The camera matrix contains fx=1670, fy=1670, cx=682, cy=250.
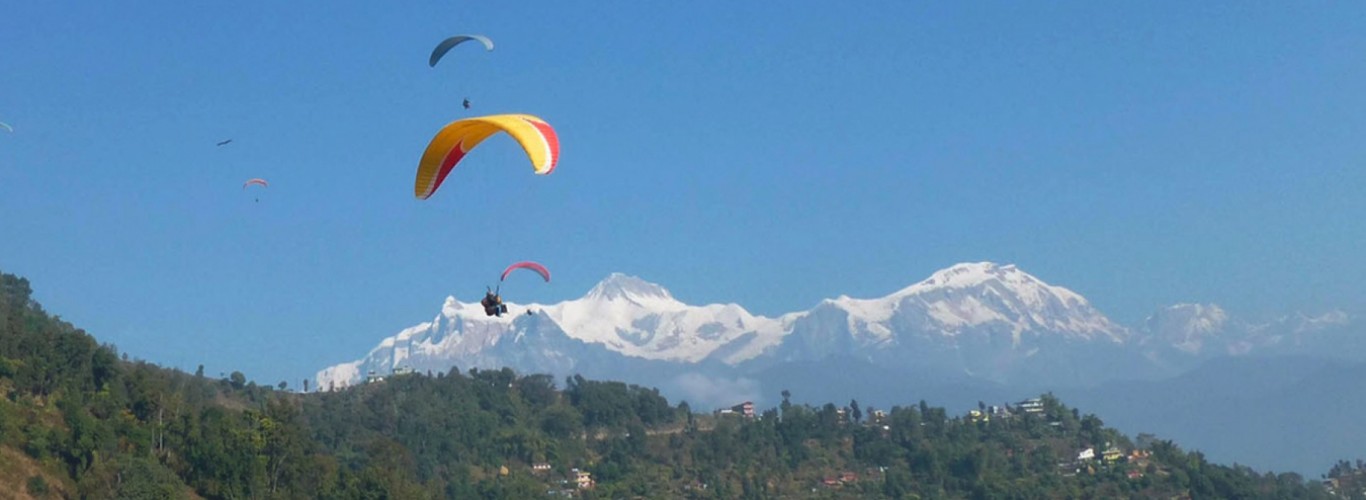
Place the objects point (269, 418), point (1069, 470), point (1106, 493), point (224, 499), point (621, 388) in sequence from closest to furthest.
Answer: point (224, 499)
point (269, 418)
point (1106, 493)
point (1069, 470)
point (621, 388)

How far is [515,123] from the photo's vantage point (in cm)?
3872

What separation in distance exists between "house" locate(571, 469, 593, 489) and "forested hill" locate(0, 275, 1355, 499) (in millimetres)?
253

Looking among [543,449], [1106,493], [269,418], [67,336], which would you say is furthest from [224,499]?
[1106,493]

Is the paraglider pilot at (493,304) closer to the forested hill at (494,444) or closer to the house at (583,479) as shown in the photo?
the forested hill at (494,444)

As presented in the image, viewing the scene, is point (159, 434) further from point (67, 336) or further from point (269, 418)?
point (67, 336)

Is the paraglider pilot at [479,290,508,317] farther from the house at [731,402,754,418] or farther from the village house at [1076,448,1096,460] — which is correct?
the house at [731,402,754,418]

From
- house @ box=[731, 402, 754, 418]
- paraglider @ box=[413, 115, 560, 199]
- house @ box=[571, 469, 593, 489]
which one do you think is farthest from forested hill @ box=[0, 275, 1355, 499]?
paraglider @ box=[413, 115, 560, 199]

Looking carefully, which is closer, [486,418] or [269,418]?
[269,418]

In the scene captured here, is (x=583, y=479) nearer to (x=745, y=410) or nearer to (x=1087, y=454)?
(x=1087, y=454)

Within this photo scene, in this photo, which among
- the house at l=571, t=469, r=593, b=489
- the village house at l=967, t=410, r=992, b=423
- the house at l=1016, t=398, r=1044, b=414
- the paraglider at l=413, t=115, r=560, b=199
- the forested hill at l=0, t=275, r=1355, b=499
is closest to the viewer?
the paraglider at l=413, t=115, r=560, b=199

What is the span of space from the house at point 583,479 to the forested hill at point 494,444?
0.25 meters

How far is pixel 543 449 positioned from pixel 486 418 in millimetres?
5786

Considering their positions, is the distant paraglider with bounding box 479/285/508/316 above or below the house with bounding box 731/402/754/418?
below

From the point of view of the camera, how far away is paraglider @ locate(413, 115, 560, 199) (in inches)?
1473
